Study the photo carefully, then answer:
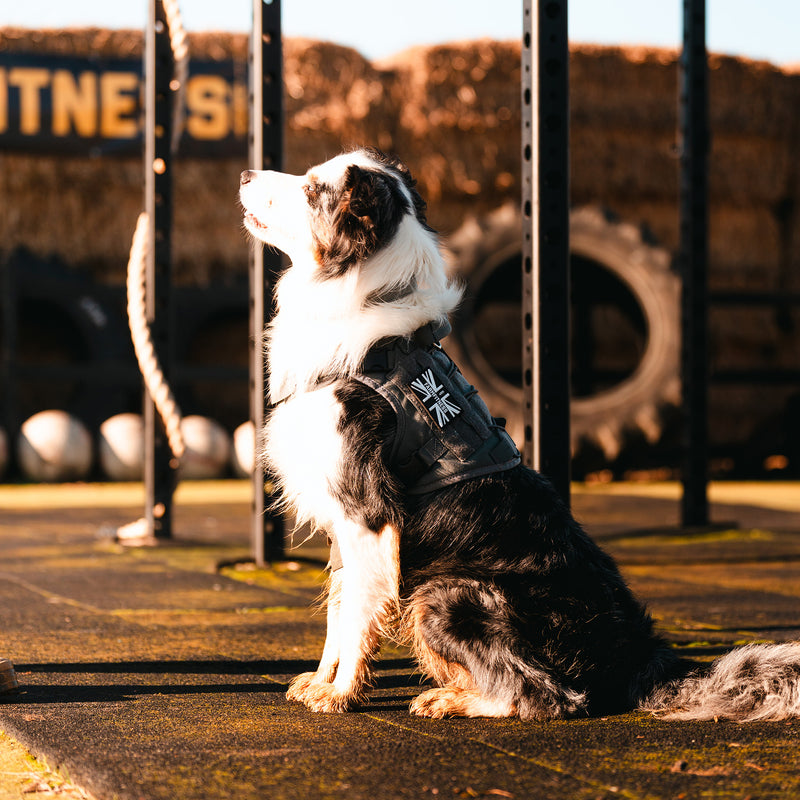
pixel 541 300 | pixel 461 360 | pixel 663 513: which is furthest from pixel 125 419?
pixel 541 300

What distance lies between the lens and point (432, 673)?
3041 mm

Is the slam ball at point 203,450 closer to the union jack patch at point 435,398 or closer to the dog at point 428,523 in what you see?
the dog at point 428,523

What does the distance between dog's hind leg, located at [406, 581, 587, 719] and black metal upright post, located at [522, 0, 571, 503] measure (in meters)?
1.36

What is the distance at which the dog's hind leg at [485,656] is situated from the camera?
2.86 m

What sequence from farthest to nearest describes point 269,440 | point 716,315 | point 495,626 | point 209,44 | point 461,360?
point 716,315, point 209,44, point 461,360, point 269,440, point 495,626

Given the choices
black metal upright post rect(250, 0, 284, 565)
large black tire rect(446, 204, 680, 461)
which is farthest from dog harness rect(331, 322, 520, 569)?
large black tire rect(446, 204, 680, 461)

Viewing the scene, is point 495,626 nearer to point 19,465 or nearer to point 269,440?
point 269,440

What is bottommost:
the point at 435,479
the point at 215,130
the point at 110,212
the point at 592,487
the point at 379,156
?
the point at 592,487

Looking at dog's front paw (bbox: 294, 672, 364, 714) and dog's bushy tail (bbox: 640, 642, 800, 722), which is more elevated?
dog's bushy tail (bbox: 640, 642, 800, 722)

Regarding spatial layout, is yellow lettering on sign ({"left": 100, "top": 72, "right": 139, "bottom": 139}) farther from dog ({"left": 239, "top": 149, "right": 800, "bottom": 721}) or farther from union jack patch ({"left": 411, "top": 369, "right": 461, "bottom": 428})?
union jack patch ({"left": 411, "top": 369, "right": 461, "bottom": 428})

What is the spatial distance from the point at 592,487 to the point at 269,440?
6.60 m

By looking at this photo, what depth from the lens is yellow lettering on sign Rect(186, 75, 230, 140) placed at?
1172cm

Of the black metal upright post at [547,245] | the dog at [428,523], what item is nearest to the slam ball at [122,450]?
the black metal upright post at [547,245]

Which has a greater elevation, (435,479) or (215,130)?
(215,130)
